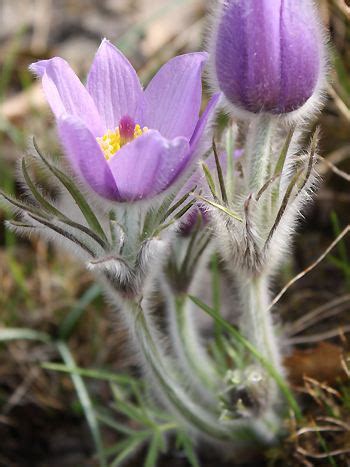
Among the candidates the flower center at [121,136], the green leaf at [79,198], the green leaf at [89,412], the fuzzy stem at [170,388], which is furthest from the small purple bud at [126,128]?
the green leaf at [89,412]

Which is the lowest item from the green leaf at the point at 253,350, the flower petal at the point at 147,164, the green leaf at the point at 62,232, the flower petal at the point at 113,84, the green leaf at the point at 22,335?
the green leaf at the point at 22,335

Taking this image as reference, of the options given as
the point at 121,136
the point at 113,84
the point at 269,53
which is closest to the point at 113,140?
the point at 121,136

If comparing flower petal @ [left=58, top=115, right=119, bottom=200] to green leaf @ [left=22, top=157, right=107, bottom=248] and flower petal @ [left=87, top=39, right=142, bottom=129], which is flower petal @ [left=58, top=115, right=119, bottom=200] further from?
flower petal @ [left=87, top=39, right=142, bottom=129]

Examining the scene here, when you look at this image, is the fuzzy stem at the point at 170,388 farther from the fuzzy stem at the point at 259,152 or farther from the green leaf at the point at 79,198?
the fuzzy stem at the point at 259,152

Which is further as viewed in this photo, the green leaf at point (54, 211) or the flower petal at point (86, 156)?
the green leaf at point (54, 211)

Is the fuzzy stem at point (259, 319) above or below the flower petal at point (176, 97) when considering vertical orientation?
below

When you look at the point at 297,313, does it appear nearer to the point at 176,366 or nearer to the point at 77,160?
the point at 176,366

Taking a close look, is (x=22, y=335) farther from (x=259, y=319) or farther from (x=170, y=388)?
(x=259, y=319)
